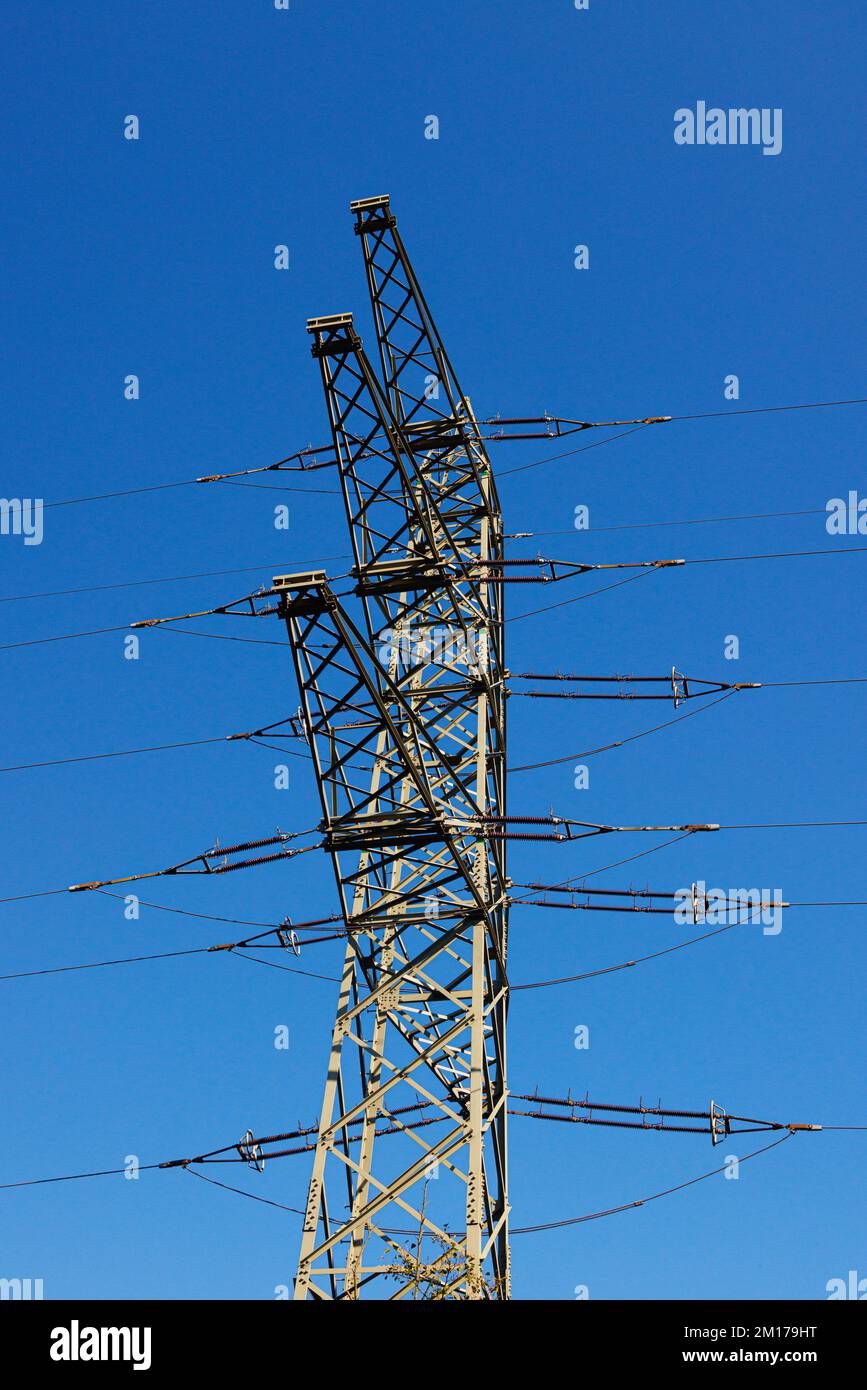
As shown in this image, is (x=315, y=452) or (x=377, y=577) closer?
(x=377, y=577)

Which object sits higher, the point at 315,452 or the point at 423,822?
the point at 315,452
